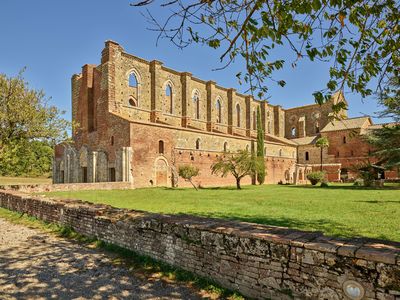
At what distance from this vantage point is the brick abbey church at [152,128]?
23.8m

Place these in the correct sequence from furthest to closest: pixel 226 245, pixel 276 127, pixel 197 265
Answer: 1. pixel 276 127
2. pixel 197 265
3. pixel 226 245

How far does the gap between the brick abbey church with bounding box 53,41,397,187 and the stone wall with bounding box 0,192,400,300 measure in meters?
18.3

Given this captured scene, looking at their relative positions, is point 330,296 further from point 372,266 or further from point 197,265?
point 197,265

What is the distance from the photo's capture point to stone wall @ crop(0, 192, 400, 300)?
9.06 ft

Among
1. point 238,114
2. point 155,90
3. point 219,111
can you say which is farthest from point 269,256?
point 238,114

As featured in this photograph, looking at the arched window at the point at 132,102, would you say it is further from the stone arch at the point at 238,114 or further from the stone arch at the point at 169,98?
the stone arch at the point at 238,114

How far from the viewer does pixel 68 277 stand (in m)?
4.28

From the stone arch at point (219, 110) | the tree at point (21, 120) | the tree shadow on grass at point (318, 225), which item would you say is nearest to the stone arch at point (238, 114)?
→ the stone arch at point (219, 110)

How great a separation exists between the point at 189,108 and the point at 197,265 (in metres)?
29.2

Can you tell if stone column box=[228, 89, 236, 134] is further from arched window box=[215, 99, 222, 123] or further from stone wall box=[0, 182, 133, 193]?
stone wall box=[0, 182, 133, 193]

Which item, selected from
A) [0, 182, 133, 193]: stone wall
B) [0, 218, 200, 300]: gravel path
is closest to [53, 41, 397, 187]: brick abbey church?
[0, 182, 133, 193]: stone wall

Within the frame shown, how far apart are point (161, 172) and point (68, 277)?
2022cm

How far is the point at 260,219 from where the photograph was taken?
761cm

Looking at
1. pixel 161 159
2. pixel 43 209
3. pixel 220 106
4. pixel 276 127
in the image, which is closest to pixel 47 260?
pixel 43 209
